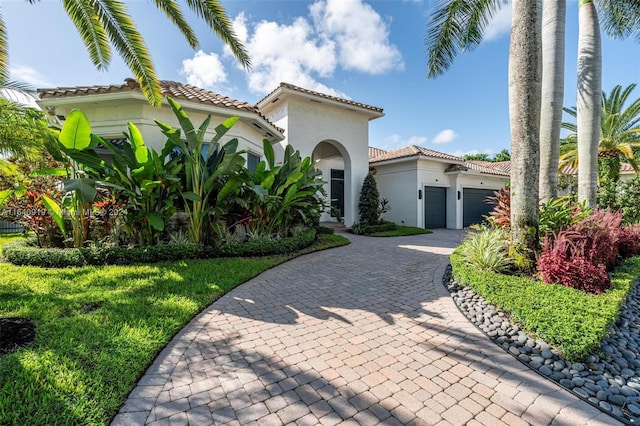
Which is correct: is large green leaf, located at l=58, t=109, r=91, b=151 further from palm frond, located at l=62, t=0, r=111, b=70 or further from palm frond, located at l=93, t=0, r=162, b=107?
palm frond, located at l=62, t=0, r=111, b=70

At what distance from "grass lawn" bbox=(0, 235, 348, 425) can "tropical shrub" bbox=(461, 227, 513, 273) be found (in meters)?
4.71

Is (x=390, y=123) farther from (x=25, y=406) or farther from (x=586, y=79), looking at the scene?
(x=25, y=406)

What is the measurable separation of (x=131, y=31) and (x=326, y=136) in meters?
9.28

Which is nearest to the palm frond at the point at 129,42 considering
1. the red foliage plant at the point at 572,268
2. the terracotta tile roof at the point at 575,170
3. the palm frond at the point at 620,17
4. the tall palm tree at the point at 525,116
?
the tall palm tree at the point at 525,116

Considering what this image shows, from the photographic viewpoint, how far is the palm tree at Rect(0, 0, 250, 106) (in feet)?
19.7

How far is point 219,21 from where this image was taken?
652 cm

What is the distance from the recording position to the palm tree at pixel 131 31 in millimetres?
5992

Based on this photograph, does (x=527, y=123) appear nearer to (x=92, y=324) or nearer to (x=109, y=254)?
(x=92, y=324)

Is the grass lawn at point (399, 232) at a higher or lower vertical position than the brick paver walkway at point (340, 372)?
higher

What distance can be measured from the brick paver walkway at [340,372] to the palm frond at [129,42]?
5709mm

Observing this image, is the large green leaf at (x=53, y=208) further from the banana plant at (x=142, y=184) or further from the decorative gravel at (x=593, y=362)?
the decorative gravel at (x=593, y=362)

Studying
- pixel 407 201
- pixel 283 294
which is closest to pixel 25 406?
pixel 283 294

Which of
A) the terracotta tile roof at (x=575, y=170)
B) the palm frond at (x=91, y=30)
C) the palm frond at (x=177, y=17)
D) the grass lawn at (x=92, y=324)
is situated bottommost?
the grass lawn at (x=92, y=324)

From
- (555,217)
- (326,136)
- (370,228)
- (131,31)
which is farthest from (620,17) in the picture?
(131,31)
